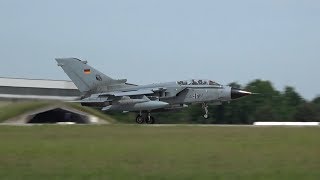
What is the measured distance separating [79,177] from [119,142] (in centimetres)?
742

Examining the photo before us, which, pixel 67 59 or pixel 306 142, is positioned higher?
pixel 67 59

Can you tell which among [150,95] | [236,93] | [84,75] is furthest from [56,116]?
[236,93]

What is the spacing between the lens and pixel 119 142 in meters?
20.3

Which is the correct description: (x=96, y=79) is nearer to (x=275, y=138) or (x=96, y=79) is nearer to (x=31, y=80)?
(x=275, y=138)

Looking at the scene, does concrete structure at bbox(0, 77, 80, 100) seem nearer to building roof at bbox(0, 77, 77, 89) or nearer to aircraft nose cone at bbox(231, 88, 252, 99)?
building roof at bbox(0, 77, 77, 89)

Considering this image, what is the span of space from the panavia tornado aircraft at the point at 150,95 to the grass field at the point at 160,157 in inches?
576

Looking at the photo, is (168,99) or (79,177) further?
(168,99)

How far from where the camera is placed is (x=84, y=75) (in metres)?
40.1

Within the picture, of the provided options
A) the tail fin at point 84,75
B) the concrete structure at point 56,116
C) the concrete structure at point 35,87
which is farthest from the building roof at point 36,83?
the tail fin at point 84,75

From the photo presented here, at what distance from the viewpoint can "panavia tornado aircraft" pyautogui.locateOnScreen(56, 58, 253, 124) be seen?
1486 inches

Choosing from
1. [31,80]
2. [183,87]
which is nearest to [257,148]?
[183,87]

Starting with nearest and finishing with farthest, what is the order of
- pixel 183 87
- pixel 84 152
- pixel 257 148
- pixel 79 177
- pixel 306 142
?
pixel 79 177 → pixel 84 152 → pixel 257 148 → pixel 306 142 → pixel 183 87

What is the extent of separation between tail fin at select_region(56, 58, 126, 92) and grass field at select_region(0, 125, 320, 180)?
17.0 m

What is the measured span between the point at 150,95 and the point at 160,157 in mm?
22039
